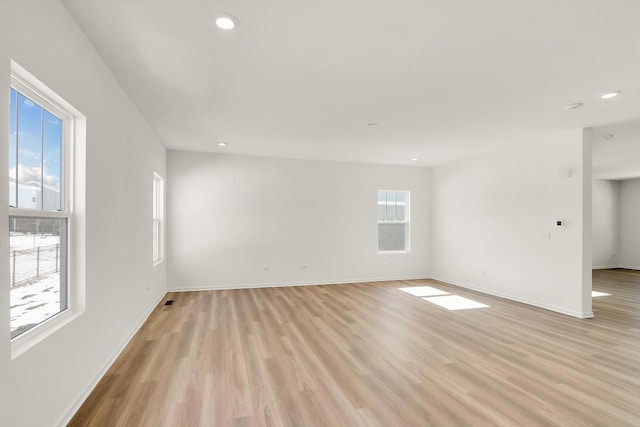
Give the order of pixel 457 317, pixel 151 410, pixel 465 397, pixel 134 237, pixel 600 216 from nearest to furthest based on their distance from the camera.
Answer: pixel 151 410
pixel 465 397
pixel 134 237
pixel 457 317
pixel 600 216

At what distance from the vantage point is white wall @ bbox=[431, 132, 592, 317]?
4.32m

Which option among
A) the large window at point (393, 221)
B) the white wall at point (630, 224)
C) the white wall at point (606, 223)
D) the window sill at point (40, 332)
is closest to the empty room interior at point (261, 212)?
the window sill at point (40, 332)

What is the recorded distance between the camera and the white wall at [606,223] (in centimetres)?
880

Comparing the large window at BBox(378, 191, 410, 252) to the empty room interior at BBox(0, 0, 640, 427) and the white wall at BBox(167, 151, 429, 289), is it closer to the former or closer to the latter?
the white wall at BBox(167, 151, 429, 289)

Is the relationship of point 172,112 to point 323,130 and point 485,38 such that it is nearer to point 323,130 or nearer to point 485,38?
point 323,130

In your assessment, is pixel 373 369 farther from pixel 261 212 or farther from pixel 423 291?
pixel 261 212

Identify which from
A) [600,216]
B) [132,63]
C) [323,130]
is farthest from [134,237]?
[600,216]

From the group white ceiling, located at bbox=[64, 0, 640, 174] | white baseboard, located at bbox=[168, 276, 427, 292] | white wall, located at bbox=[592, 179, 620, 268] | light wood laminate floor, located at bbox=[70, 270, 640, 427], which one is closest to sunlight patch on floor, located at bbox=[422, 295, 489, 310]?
light wood laminate floor, located at bbox=[70, 270, 640, 427]

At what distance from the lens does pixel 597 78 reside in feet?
9.17

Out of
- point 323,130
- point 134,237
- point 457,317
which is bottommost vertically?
point 457,317

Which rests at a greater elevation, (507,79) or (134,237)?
(507,79)

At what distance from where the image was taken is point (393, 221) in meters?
7.32

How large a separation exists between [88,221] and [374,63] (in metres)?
2.55

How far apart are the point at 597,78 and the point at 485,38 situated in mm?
1485
